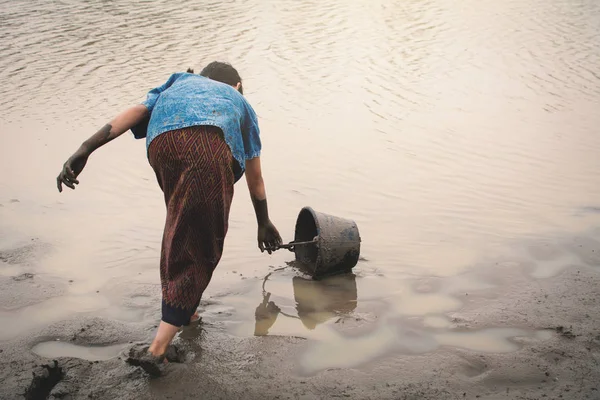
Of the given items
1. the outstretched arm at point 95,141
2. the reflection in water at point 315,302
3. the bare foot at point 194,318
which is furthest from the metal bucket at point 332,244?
the outstretched arm at point 95,141

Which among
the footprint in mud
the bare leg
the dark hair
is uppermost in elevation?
the dark hair

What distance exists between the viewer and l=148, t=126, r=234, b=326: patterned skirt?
2941mm

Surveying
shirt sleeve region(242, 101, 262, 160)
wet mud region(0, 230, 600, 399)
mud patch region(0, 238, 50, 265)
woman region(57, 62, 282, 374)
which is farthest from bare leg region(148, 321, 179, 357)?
mud patch region(0, 238, 50, 265)

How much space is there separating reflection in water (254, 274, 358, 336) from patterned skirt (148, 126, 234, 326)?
2.39 feet

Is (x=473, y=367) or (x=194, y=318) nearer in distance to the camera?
(x=473, y=367)

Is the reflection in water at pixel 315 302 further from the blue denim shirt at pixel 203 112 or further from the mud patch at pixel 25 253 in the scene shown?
the mud patch at pixel 25 253

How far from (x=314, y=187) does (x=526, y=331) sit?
111 inches

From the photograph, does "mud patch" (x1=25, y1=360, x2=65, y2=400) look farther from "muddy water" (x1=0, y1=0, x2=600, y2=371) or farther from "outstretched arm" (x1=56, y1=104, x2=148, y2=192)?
"outstretched arm" (x1=56, y1=104, x2=148, y2=192)

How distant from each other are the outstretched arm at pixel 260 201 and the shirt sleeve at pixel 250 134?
46 mm

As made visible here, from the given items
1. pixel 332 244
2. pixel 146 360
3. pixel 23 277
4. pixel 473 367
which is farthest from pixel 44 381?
pixel 473 367

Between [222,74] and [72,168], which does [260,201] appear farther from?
[72,168]

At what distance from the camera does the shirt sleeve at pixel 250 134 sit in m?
3.21

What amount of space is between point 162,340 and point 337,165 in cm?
381

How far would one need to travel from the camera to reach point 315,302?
3.96 metres
